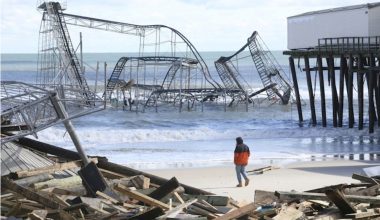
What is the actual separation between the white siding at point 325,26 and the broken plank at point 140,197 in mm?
29239

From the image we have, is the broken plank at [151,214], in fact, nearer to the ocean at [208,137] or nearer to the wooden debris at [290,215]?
the wooden debris at [290,215]

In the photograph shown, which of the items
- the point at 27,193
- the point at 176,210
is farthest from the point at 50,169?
the point at 176,210

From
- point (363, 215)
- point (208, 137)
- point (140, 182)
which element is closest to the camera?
point (363, 215)

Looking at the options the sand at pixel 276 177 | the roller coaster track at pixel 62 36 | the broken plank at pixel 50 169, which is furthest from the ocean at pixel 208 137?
the broken plank at pixel 50 169

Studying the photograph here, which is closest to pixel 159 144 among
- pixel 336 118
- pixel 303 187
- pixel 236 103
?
pixel 336 118

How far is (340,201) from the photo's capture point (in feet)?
40.5

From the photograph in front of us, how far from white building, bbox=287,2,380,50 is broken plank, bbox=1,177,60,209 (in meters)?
30.0

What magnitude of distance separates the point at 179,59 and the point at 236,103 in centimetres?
1050

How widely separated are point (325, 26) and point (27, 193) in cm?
3278

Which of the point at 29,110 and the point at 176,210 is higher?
the point at 29,110

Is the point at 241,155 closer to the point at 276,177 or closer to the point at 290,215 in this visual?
the point at 276,177

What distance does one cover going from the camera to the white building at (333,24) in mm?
40000

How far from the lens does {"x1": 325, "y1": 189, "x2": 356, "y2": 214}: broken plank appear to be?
40.3ft

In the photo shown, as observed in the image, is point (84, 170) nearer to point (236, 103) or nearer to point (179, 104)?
point (179, 104)
